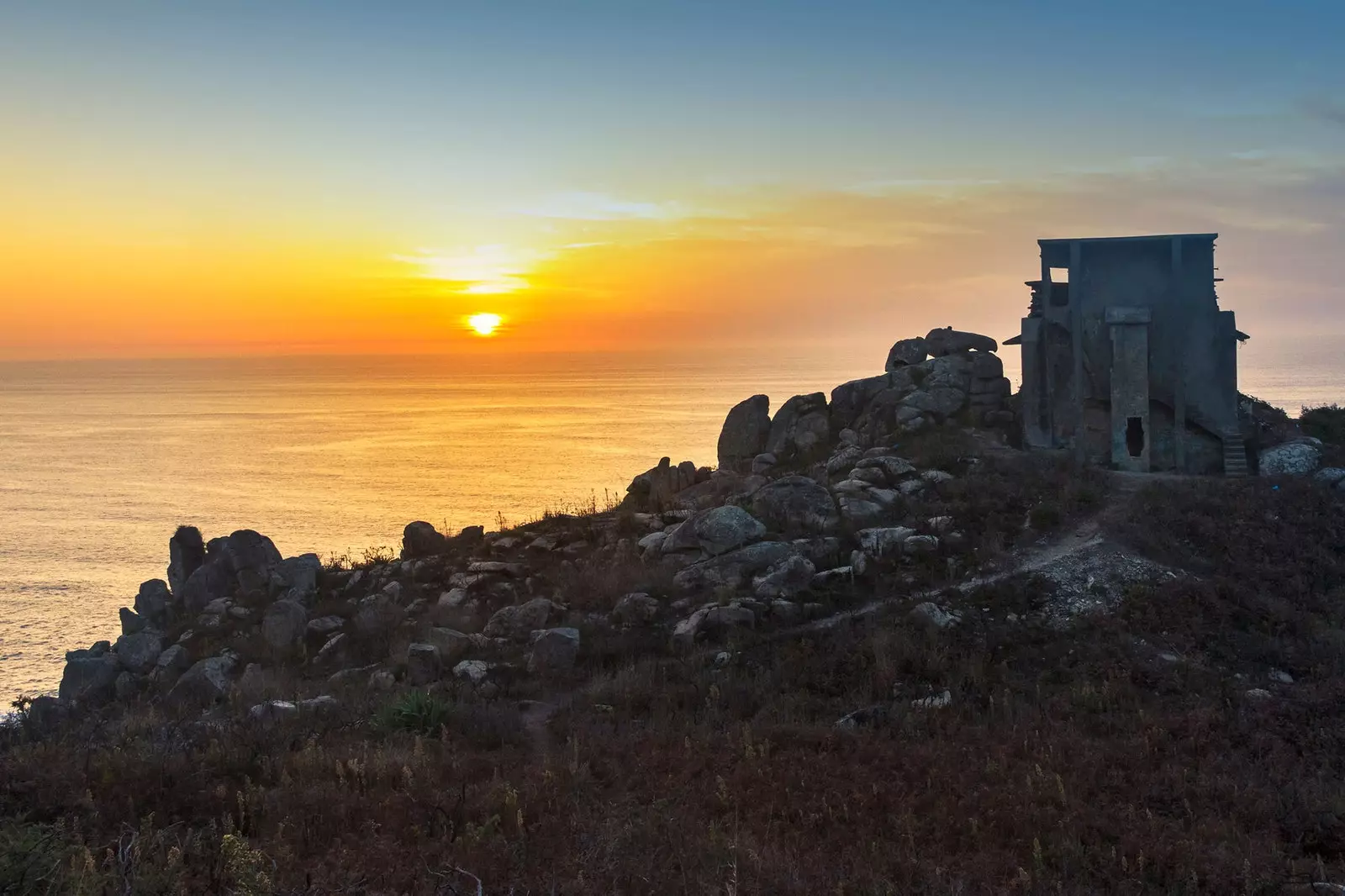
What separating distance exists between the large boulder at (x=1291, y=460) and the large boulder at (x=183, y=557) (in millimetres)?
31110

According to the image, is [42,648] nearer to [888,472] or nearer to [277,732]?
[277,732]

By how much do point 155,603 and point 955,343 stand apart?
27.4 m

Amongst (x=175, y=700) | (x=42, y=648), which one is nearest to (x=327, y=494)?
(x=42, y=648)

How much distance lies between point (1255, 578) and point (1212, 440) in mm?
10145

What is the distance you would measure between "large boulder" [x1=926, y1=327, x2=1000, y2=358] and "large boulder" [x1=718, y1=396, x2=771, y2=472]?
6494 mm

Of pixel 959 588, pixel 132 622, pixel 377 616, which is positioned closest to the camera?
pixel 959 588

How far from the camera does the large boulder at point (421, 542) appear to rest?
26.4 m

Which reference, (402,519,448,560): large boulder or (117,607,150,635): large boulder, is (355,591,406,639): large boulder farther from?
(117,607,150,635): large boulder

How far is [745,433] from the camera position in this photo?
112 ft

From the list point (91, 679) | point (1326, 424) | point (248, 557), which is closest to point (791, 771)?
point (91, 679)

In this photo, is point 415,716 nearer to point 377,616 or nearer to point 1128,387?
A: point 377,616

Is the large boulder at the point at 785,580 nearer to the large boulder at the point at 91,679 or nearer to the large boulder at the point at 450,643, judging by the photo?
the large boulder at the point at 450,643

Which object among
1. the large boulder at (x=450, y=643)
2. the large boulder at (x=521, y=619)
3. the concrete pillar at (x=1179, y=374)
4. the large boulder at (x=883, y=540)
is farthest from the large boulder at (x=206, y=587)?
the concrete pillar at (x=1179, y=374)

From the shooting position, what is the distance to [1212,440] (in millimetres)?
27828
